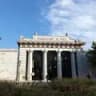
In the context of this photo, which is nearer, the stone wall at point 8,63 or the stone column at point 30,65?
the stone column at point 30,65

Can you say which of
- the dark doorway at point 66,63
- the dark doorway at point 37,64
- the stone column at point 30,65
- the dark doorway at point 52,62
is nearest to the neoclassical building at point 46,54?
the stone column at point 30,65

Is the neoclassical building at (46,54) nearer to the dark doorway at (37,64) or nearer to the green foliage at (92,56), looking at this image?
the dark doorway at (37,64)

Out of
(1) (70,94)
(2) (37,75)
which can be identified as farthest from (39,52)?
(1) (70,94)

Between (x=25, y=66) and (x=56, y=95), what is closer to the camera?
(x=56, y=95)

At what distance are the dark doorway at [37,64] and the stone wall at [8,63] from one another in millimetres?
7300

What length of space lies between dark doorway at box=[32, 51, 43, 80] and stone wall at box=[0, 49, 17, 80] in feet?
24.0

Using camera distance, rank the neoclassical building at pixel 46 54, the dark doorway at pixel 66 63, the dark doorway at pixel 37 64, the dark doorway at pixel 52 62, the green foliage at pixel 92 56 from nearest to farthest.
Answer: the green foliage at pixel 92 56
the neoclassical building at pixel 46 54
the dark doorway at pixel 37 64
the dark doorway at pixel 66 63
the dark doorway at pixel 52 62

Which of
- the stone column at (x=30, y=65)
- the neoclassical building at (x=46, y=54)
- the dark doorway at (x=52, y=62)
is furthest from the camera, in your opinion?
the dark doorway at (x=52, y=62)

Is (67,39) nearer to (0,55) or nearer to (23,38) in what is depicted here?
(23,38)

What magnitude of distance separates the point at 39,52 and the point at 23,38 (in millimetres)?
7733

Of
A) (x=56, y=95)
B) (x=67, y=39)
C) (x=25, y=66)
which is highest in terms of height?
(x=67, y=39)

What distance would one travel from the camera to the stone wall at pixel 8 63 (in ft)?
225

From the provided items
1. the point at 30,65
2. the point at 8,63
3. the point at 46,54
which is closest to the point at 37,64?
the point at 46,54

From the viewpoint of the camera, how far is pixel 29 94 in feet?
51.5
